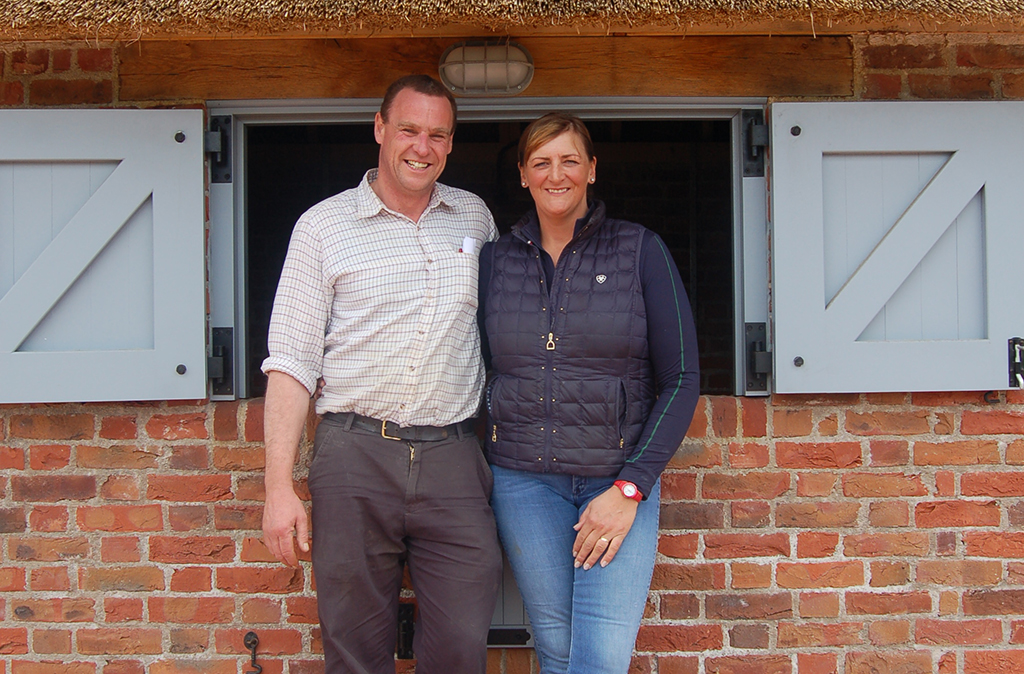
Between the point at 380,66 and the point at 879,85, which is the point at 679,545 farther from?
the point at 380,66

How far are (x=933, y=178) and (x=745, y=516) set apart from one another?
1.21 meters

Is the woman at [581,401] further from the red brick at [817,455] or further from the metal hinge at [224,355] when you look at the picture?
the metal hinge at [224,355]

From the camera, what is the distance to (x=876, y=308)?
2379mm

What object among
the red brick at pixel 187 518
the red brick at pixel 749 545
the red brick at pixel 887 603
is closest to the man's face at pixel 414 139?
the red brick at pixel 187 518

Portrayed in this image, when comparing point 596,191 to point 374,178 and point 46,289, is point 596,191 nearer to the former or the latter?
point 374,178

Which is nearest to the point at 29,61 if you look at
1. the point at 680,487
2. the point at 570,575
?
the point at 570,575

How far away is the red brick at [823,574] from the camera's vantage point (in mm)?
2492

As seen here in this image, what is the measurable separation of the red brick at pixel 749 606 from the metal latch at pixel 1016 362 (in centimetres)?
97

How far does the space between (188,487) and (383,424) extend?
840mm

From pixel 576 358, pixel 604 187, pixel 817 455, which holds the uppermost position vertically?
pixel 604 187

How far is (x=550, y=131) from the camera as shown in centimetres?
204

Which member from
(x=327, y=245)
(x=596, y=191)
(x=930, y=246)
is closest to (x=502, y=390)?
(x=327, y=245)

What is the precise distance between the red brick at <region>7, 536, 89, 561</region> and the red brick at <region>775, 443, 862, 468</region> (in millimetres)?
2251

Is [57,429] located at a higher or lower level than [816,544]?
higher
